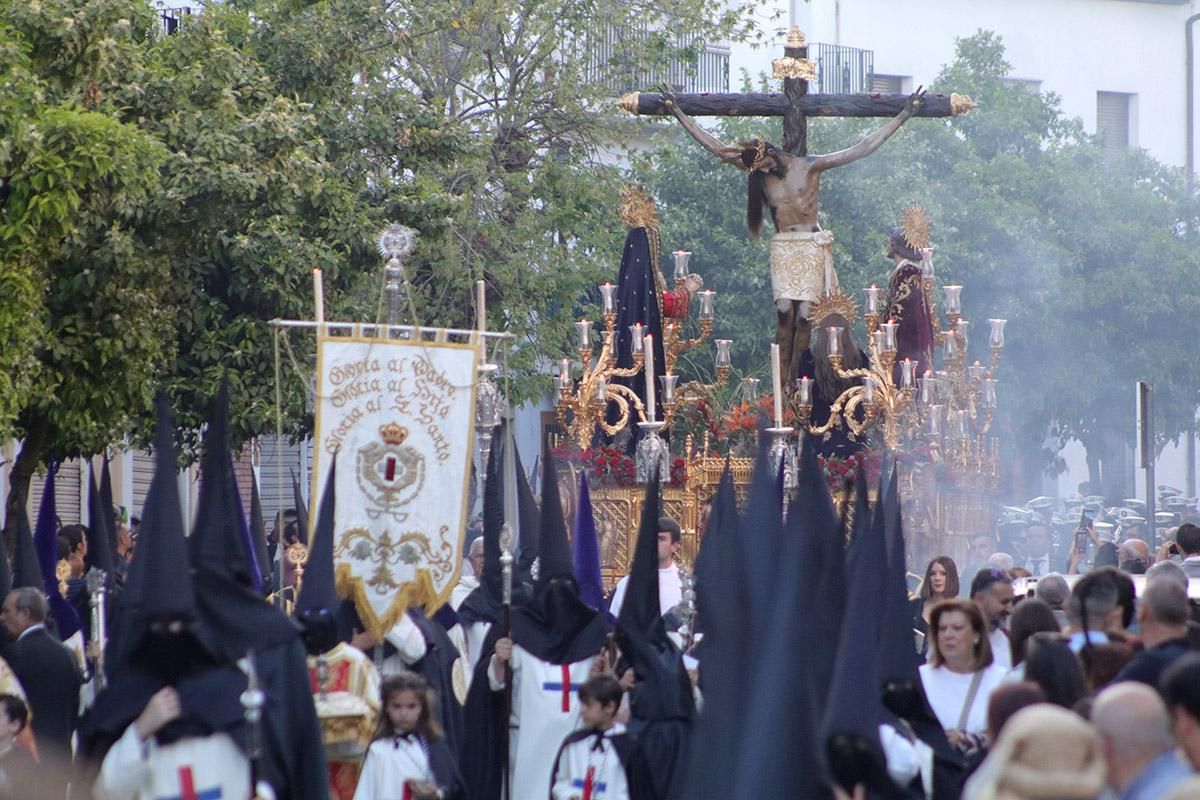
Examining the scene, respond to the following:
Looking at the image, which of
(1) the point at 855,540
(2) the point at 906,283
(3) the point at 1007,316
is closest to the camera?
(1) the point at 855,540

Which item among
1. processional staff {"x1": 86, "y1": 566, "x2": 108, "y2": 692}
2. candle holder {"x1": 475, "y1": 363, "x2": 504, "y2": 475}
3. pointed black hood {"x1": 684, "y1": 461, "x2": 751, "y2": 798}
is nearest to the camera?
pointed black hood {"x1": 684, "y1": 461, "x2": 751, "y2": 798}

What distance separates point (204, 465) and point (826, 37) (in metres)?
33.0

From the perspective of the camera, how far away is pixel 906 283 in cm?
1662

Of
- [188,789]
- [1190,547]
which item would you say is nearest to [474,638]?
[1190,547]

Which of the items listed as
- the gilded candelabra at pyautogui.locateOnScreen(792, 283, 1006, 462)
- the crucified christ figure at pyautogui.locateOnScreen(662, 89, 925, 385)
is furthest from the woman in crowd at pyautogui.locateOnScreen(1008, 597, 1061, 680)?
the crucified christ figure at pyautogui.locateOnScreen(662, 89, 925, 385)

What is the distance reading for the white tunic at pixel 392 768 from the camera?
329 inches

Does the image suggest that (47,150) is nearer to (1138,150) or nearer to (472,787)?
(472,787)

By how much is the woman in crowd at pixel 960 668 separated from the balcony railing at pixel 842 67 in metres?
30.3

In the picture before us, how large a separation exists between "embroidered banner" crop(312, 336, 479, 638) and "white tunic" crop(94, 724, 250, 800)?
130 inches

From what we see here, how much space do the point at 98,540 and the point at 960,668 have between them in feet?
18.5

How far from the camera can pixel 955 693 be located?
8141mm

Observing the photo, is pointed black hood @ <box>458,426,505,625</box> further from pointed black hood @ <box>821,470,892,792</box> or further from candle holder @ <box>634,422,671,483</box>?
pointed black hood @ <box>821,470,892,792</box>

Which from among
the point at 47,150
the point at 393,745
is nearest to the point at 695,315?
the point at 47,150

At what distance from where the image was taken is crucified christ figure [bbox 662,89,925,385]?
15.7m
